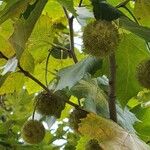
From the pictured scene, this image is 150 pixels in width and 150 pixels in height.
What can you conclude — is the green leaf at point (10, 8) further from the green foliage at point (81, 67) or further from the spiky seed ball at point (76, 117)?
the spiky seed ball at point (76, 117)

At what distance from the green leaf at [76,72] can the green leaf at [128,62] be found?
4 cm

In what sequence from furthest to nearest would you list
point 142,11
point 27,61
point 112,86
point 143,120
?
point 143,120, point 27,61, point 142,11, point 112,86

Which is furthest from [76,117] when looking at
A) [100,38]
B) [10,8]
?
[10,8]

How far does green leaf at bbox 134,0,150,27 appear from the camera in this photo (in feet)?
5.11

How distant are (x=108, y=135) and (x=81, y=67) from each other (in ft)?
1.51

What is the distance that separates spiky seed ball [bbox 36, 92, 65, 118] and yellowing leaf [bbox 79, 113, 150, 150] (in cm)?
50

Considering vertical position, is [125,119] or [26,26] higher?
[26,26]

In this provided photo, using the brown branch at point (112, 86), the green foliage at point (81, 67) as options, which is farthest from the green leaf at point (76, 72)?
the brown branch at point (112, 86)

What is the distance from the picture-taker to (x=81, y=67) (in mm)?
1643

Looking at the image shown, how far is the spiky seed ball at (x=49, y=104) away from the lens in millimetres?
1808

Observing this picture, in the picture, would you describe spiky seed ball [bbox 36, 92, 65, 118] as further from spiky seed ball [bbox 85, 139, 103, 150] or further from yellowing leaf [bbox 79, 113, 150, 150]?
yellowing leaf [bbox 79, 113, 150, 150]

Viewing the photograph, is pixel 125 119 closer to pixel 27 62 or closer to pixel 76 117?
pixel 76 117

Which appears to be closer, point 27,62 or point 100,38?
point 100,38

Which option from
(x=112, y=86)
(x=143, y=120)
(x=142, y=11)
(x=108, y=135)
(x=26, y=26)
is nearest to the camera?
(x=108, y=135)
